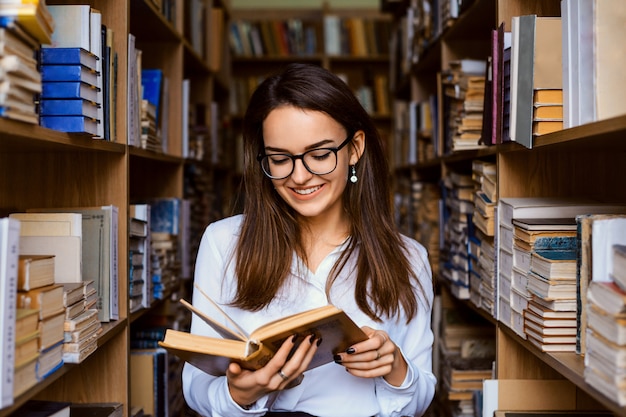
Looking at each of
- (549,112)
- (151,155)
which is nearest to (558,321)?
(549,112)

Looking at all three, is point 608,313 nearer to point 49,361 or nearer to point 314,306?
point 314,306

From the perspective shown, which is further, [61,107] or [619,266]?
[61,107]

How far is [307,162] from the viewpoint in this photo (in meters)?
1.68

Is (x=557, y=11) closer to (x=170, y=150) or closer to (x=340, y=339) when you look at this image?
(x=340, y=339)

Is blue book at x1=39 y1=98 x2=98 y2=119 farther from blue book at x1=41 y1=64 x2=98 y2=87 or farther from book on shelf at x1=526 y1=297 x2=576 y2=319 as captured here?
book on shelf at x1=526 y1=297 x2=576 y2=319

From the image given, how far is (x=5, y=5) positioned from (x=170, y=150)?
182 centimetres

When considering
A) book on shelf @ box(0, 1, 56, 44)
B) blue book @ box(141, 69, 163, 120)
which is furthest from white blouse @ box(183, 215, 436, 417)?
blue book @ box(141, 69, 163, 120)

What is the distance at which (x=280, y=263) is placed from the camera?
1807mm

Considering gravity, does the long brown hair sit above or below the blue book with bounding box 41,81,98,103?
below

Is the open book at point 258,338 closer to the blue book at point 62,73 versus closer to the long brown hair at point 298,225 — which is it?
the long brown hair at point 298,225

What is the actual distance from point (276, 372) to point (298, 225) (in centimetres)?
57

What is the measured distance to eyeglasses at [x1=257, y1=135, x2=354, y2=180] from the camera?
1672mm

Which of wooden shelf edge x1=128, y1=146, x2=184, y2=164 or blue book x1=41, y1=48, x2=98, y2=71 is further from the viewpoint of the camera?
wooden shelf edge x1=128, y1=146, x2=184, y2=164

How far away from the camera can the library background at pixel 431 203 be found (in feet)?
4.10
